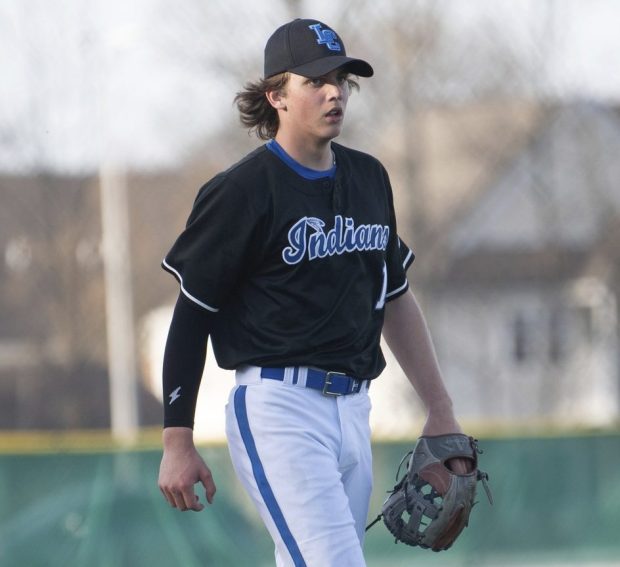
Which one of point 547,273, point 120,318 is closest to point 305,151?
point 120,318

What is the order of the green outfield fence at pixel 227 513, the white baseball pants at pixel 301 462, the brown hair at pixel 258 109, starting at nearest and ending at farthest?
the white baseball pants at pixel 301 462
the brown hair at pixel 258 109
the green outfield fence at pixel 227 513

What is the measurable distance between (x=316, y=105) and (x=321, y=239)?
33cm

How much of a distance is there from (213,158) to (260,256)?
41.4 feet

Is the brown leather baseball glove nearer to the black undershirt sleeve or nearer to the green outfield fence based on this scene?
the black undershirt sleeve

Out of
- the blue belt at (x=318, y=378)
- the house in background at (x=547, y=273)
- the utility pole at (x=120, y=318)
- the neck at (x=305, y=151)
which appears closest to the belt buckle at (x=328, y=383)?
the blue belt at (x=318, y=378)

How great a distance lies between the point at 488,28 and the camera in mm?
16609

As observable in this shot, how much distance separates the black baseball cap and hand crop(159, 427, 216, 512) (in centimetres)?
92

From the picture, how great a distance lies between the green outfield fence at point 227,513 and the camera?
704 centimetres

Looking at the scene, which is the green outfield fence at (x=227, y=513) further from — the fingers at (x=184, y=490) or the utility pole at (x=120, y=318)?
the utility pole at (x=120, y=318)

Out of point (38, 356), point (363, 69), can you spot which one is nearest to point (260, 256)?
point (363, 69)

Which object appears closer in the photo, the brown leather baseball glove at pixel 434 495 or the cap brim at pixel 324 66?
the cap brim at pixel 324 66

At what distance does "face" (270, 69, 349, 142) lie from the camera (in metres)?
3.08

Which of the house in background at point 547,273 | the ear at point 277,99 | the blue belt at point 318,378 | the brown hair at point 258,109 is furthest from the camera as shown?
the house in background at point 547,273

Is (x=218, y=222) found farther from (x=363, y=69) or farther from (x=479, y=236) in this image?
(x=479, y=236)
